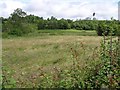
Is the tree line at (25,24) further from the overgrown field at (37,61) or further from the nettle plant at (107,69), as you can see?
the nettle plant at (107,69)

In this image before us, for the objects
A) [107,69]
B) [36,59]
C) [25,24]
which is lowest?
[36,59]

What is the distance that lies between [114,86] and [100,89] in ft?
0.62

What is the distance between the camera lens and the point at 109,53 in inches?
130

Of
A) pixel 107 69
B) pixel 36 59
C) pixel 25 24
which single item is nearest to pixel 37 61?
pixel 36 59

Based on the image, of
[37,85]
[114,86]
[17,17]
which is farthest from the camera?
[17,17]

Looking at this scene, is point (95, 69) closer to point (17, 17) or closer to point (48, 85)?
point (48, 85)

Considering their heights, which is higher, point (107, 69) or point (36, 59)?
point (107, 69)

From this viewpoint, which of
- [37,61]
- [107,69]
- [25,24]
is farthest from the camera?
[25,24]

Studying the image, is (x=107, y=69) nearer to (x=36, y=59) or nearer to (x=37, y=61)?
(x=37, y=61)

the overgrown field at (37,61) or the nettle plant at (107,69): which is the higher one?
the nettle plant at (107,69)

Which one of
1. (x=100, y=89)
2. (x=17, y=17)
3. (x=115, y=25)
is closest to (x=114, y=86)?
(x=100, y=89)

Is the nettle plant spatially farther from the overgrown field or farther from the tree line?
the tree line

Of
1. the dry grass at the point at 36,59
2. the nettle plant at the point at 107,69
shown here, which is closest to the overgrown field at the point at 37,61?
the dry grass at the point at 36,59

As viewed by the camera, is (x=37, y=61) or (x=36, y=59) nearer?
(x=37, y=61)
